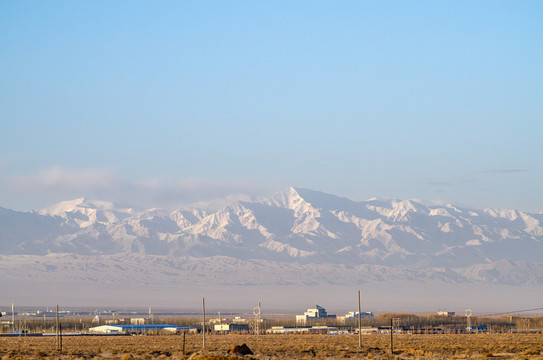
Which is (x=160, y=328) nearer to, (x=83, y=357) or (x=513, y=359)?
(x=83, y=357)

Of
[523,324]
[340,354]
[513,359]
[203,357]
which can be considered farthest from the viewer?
[523,324]

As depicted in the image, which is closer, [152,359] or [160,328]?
[152,359]

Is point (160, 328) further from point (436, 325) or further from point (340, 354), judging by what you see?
point (340, 354)

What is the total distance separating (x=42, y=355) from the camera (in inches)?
2522

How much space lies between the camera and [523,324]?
185125 millimetres

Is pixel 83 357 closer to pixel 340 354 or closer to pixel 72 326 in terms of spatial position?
pixel 340 354

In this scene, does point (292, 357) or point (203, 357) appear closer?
point (203, 357)

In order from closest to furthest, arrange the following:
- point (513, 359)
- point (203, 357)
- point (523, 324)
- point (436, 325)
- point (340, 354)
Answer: point (203, 357), point (513, 359), point (340, 354), point (523, 324), point (436, 325)

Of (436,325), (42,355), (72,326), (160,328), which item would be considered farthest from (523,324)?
(42,355)

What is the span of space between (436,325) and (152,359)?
5755 inches

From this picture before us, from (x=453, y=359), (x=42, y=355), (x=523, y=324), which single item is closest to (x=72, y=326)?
(x=523, y=324)

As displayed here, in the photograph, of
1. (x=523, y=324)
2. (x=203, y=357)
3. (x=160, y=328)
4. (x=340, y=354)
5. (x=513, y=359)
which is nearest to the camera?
(x=203, y=357)

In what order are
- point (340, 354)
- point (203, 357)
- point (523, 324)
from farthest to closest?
point (523, 324) < point (340, 354) < point (203, 357)

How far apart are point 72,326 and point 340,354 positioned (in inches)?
5290
